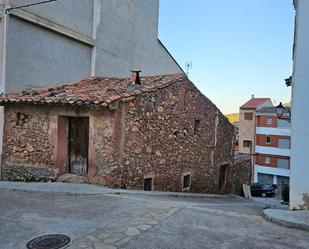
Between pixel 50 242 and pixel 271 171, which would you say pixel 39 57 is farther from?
pixel 271 171

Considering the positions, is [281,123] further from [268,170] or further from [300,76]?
[300,76]

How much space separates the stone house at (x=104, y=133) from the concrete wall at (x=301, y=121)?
157 inches

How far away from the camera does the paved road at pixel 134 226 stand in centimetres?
404

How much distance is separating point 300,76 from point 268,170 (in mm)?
35665

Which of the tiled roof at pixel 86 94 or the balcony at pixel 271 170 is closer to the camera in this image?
the tiled roof at pixel 86 94

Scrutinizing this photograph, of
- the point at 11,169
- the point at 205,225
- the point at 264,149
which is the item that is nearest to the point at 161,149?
the point at 11,169

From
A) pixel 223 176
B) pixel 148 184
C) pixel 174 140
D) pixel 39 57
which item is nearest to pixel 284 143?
pixel 223 176

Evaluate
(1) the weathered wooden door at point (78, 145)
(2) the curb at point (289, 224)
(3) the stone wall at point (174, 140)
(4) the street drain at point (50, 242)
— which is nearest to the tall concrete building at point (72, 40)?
(1) the weathered wooden door at point (78, 145)

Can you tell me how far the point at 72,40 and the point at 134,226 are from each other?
8.37m

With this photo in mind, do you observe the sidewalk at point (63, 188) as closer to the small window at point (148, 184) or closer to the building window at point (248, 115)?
the small window at point (148, 184)

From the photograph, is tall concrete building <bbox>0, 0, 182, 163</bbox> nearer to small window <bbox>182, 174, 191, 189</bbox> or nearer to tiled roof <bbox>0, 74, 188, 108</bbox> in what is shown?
tiled roof <bbox>0, 74, 188, 108</bbox>

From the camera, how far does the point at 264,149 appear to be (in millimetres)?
39312

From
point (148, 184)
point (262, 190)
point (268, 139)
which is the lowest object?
point (262, 190)

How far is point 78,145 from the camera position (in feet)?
29.0
